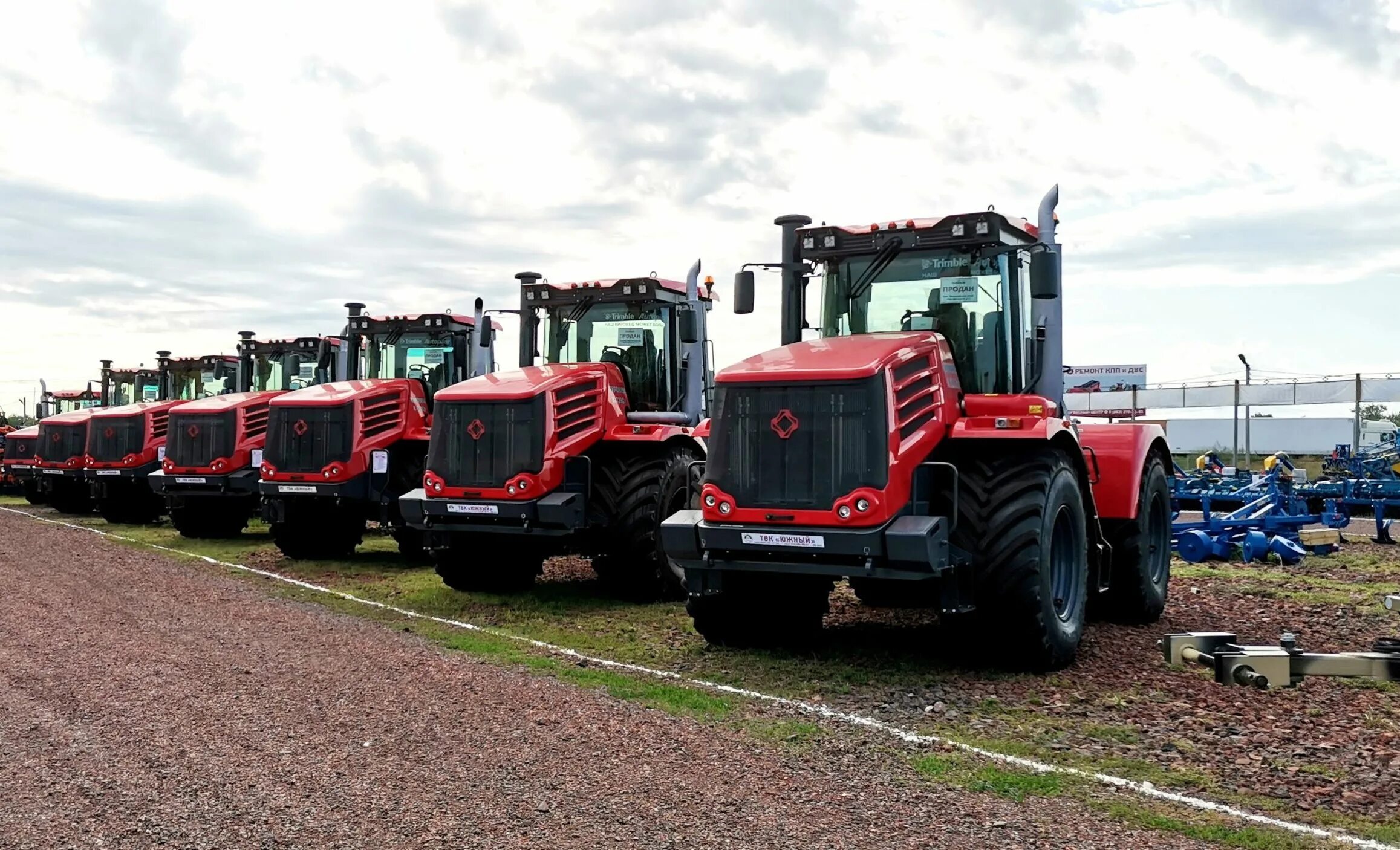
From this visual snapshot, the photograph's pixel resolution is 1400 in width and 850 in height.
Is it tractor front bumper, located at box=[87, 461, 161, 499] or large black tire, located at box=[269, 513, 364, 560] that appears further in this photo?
tractor front bumper, located at box=[87, 461, 161, 499]

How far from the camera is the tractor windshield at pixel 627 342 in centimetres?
1226

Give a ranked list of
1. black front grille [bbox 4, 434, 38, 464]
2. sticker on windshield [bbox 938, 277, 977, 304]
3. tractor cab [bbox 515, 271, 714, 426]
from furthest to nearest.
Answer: black front grille [bbox 4, 434, 38, 464], tractor cab [bbox 515, 271, 714, 426], sticker on windshield [bbox 938, 277, 977, 304]

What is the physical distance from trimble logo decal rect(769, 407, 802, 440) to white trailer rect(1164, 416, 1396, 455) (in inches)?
1667

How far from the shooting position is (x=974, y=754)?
236 inches

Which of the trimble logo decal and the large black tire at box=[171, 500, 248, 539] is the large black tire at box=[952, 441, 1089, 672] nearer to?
the trimble logo decal

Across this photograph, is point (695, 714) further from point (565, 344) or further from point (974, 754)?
point (565, 344)

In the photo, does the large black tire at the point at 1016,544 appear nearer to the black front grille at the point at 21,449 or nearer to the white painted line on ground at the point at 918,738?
the white painted line on ground at the point at 918,738

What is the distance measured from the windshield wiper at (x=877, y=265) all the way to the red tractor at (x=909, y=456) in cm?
1

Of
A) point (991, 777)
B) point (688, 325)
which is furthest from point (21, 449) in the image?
point (991, 777)

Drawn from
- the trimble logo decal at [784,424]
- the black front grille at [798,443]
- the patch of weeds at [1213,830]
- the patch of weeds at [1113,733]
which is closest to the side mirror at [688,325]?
the black front grille at [798,443]

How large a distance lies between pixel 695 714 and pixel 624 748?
0.81 m

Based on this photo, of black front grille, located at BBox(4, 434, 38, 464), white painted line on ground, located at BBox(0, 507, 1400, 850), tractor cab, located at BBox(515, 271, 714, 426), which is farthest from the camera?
black front grille, located at BBox(4, 434, 38, 464)

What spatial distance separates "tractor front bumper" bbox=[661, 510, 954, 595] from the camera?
724 cm

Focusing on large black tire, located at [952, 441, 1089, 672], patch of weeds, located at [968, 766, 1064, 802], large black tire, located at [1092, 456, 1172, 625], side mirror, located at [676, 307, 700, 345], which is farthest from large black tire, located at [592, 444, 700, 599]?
patch of weeds, located at [968, 766, 1064, 802]
